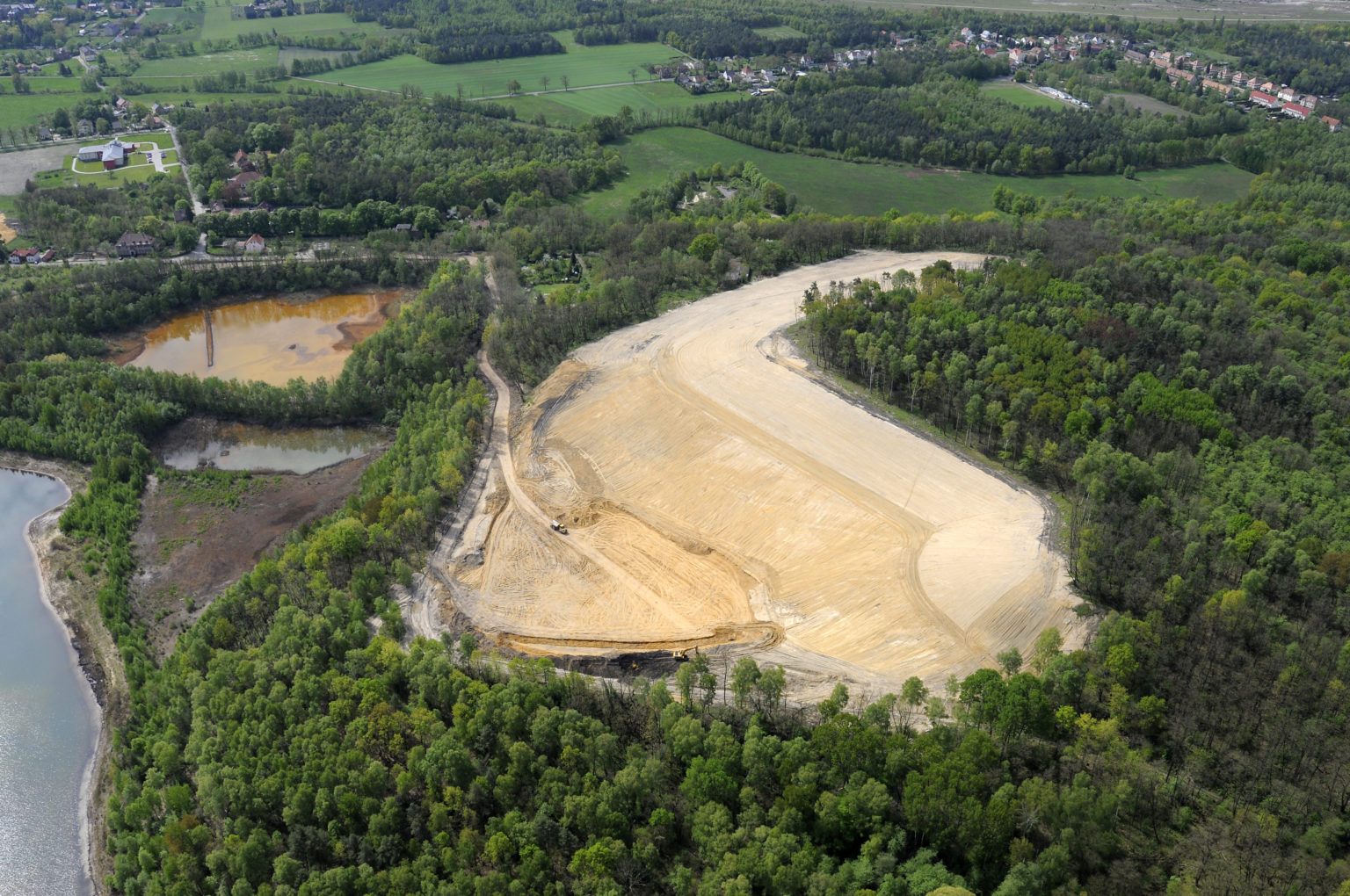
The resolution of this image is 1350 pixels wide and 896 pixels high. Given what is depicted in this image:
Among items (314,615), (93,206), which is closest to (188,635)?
(314,615)

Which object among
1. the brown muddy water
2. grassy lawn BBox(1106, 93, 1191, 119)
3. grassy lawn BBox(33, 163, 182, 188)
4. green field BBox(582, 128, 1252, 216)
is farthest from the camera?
grassy lawn BBox(1106, 93, 1191, 119)

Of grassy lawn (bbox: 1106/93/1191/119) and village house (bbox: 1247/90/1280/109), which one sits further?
village house (bbox: 1247/90/1280/109)

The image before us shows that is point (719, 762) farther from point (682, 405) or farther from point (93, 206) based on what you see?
point (93, 206)

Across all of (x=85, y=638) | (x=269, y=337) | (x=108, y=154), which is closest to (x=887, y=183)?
(x=269, y=337)

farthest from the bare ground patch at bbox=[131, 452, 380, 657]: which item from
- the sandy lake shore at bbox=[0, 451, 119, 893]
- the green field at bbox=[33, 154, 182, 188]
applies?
the green field at bbox=[33, 154, 182, 188]

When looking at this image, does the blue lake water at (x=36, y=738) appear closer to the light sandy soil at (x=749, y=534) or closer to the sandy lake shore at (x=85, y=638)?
the sandy lake shore at (x=85, y=638)

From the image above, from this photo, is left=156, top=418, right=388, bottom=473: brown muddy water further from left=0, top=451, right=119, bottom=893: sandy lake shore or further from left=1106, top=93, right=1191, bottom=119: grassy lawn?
left=1106, top=93, right=1191, bottom=119: grassy lawn
